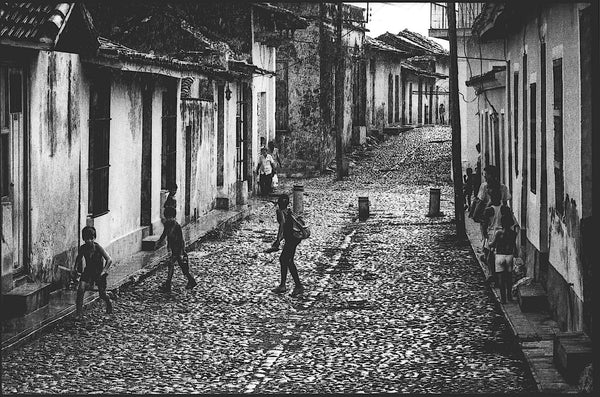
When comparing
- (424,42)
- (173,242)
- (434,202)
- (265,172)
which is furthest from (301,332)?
(424,42)

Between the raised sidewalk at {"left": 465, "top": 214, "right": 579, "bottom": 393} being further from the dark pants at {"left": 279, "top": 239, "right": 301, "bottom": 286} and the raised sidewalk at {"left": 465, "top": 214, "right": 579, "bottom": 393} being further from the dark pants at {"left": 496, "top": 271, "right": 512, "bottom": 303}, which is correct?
the dark pants at {"left": 279, "top": 239, "right": 301, "bottom": 286}

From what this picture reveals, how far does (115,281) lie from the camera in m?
13.5

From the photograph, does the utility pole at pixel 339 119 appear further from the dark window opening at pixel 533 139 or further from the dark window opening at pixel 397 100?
the dark window opening at pixel 533 139

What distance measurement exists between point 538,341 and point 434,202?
13849 millimetres

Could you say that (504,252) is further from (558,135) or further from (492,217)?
(558,135)

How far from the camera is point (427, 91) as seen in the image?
64625 mm

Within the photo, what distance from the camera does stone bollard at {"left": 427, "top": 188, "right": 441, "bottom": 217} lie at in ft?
76.5

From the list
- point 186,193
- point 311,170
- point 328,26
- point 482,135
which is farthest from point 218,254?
point 328,26

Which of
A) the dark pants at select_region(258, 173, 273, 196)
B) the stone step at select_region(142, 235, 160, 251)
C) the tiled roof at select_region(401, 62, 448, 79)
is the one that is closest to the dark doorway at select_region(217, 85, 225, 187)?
the dark pants at select_region(258, 173, 273, 196)

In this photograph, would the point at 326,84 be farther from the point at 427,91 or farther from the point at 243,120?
the point at 427,91

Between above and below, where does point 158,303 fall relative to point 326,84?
below

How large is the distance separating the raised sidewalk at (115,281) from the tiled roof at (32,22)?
9.35ft

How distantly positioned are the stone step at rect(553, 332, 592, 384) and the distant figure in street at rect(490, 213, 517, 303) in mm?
3836

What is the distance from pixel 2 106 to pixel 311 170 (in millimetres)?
26074
